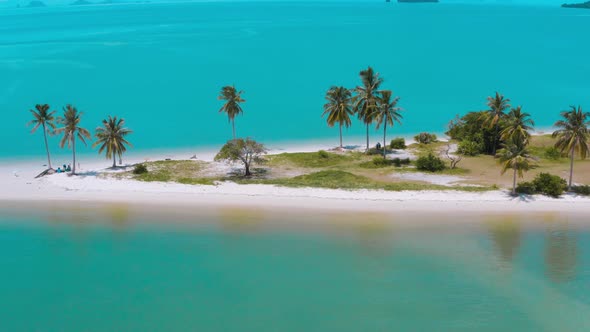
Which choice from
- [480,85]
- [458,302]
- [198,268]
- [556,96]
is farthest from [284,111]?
[458,302]

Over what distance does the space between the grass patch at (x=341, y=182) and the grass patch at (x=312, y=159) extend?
18.5 feet

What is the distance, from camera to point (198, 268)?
1662 inches

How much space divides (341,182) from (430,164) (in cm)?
1104

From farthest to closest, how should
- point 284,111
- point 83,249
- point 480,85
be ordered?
point 480,85 → point 284,111 → point 83,249

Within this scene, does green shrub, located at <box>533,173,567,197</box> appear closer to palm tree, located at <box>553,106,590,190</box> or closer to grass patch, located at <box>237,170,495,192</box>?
palm tree, located at <box>553,106,590,190</box>

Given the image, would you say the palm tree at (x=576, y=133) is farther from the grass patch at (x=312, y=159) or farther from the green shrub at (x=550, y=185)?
the grass patch at (x=312, y=159)

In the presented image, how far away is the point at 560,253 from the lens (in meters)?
43.0

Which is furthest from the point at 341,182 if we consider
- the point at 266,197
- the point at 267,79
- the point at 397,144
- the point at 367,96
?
the point at 267,79

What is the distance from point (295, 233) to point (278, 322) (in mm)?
13024

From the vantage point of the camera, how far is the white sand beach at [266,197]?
51188mm

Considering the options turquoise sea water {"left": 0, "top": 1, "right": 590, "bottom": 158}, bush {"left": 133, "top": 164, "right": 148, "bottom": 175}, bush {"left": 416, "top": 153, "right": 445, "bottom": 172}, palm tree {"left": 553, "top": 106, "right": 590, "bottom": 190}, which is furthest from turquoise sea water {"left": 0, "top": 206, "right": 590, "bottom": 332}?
turquoise sea water {"left": 0, "top": 1, "right": 590, "bottom": 158}

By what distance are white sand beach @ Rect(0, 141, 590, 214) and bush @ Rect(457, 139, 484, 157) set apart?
34.5 feet

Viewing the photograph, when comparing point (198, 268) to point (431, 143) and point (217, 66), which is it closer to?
point (431, 143)

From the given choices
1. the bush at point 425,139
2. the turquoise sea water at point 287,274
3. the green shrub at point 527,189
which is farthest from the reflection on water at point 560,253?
the bush at point 425,139
